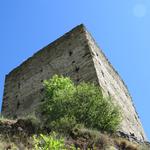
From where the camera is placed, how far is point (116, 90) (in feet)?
76.8

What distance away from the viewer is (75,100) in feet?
48.8

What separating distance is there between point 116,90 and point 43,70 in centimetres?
461

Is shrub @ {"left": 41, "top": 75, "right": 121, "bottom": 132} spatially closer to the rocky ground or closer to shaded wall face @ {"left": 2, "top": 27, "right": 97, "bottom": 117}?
the rocky ground

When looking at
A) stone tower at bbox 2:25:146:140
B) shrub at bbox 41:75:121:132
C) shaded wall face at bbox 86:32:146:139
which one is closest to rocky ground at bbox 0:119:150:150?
shrub at bbox 41:75:121:132

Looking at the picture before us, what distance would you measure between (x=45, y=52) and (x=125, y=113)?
269 inches

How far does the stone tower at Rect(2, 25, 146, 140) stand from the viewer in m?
21.2

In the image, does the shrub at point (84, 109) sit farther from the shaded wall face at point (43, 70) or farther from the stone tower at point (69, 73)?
the shaded wall face at point (43, 70)

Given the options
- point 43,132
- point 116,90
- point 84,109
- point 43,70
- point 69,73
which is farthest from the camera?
point 43,70

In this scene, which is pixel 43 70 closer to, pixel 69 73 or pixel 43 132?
pixel 69 73

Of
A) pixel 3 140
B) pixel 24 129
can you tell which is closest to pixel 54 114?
pixel 24 129

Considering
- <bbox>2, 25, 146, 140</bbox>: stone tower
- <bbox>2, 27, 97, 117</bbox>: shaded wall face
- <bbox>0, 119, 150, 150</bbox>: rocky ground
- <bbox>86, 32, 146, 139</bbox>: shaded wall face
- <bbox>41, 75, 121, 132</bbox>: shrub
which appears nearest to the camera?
<bbox>0, 119, 150, 150</bbox>: rocky ground

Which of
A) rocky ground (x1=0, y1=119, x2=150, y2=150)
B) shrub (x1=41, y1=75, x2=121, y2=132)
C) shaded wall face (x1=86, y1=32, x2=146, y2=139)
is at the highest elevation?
shaded wall face (x1=86, y1=32, x2=146, y2=139)

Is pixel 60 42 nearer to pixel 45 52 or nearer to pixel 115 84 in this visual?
pixel 45 52

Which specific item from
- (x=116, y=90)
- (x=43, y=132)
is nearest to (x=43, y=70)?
(x=116, y=90)
